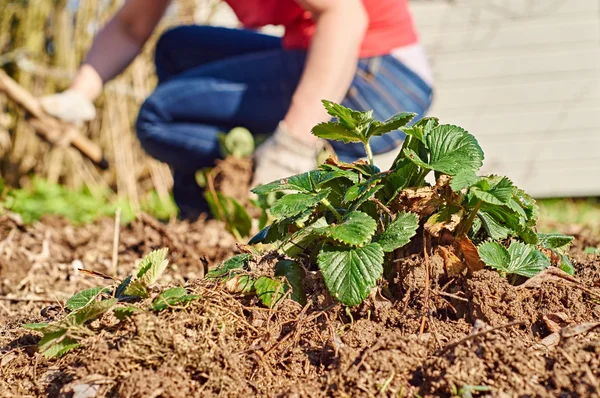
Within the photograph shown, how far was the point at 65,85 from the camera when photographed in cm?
515

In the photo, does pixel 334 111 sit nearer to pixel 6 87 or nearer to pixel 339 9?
pixel 339 9

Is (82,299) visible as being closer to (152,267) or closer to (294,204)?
(152,267)

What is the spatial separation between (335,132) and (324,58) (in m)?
1.24

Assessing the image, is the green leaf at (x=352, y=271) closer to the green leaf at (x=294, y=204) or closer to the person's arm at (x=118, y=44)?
the green leaf at (x=294, y=204)

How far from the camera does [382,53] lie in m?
2.93

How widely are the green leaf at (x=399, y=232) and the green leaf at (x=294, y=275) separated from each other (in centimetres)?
15

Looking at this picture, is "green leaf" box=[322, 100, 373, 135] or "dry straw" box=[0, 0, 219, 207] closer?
"green leaf" box=[322, 100, 373, 135]

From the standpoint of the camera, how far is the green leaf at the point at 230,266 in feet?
3.73

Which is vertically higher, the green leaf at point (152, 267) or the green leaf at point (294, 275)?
the green leaf at point (152, 267)

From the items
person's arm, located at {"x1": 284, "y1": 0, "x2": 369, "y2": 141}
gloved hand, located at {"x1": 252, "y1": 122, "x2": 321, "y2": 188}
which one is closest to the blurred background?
gloved hand, located at {"x1": 252, "y1": 122, "x2": 321, "y2": 188}

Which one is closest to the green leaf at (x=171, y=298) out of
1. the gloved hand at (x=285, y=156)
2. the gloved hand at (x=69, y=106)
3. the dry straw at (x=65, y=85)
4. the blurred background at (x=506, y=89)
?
the gloved hand at (x=285, y=156)

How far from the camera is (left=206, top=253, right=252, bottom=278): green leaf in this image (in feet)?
3.73

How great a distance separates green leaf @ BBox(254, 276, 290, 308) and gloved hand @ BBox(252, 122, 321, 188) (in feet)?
4.21

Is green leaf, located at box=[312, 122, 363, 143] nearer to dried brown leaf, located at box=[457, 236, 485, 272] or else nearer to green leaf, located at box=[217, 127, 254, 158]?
dried brown leaf, located at box=[457, 236, 485, 272]
